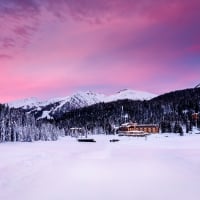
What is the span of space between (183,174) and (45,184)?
8235 mm

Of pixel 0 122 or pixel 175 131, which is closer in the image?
pixel 0 122

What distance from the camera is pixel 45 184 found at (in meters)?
15.4

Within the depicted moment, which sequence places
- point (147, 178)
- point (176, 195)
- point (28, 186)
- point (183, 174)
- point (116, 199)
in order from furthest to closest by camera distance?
point (183, 174) → point (147, 178) → point (28, 186) → point (176, 195) → point (116, 199)

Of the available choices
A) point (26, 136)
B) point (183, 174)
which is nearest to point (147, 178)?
point (183, 174)

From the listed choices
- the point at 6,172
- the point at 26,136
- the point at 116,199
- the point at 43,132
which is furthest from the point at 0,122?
the point at 116,199

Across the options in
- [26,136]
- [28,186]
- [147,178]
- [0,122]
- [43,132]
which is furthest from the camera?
[43,132]

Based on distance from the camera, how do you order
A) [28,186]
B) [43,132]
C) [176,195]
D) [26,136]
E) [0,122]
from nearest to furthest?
[176,195] → [28,186] → [0,122] → [26,136] → [43,132]

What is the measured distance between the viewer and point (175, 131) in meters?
134

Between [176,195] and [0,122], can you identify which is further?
[0,122]

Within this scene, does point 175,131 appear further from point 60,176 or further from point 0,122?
point 60,176

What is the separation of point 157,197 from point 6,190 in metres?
5.78

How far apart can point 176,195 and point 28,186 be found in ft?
20.2

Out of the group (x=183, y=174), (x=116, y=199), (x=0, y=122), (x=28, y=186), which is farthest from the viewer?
(x=0, y=122)

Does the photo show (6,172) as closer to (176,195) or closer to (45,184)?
(45,184)
